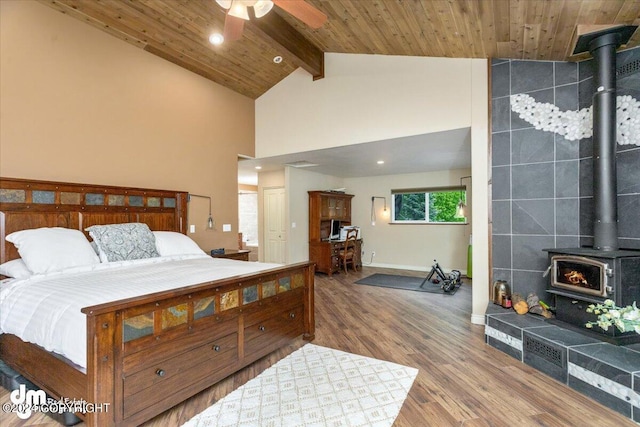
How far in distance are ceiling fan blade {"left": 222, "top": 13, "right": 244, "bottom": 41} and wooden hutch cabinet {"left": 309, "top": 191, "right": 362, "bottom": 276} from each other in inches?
181

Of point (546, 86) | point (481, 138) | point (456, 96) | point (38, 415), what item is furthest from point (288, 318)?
point (546, 86)

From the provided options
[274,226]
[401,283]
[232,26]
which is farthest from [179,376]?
[274,226]

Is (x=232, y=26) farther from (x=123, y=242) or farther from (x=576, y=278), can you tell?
(x=576, y=278)

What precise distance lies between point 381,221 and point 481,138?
4498 millimetres

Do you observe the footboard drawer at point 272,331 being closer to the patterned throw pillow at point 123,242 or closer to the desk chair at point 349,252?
the patterned throw pillow at point 123,242

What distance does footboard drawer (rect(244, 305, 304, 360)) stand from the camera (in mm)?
2529

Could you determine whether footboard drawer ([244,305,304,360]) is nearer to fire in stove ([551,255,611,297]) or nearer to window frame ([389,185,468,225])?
fire in stove ([551,255,611,297])

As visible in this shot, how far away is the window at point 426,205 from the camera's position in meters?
7.07

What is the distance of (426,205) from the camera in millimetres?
7457

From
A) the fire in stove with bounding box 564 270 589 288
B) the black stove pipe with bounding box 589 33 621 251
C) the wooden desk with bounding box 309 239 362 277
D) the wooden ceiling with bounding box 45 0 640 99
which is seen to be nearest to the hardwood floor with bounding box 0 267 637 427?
the fire in stove with bounding box 564 270 589 288

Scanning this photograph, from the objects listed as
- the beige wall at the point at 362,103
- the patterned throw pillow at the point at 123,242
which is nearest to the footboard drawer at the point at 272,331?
the patterned throw pillow at the point at 123,242

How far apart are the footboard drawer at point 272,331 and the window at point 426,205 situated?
5.13 m

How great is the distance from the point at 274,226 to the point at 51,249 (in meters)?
4.87

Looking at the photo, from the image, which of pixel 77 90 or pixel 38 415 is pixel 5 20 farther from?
pixel 38 415
